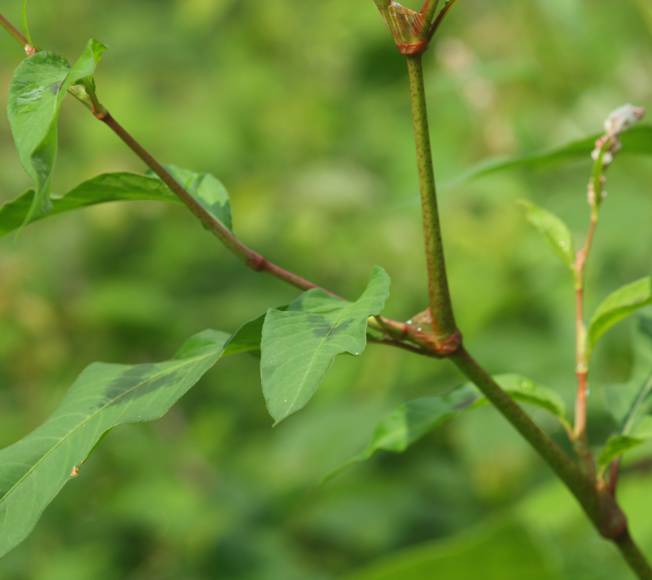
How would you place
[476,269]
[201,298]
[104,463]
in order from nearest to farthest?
[476,269]
[104,463]
[201,298]

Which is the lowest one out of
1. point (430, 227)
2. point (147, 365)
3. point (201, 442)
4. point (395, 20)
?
point (201, 442)

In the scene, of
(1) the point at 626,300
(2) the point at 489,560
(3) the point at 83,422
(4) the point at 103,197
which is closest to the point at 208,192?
(4) the point at 103,197

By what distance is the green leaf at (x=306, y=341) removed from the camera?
67 cm

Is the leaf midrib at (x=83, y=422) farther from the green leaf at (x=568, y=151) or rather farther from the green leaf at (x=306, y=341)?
the green leaf at (x=568, y=151)

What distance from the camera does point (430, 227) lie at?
30.0 inches

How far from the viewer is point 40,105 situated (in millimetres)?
678

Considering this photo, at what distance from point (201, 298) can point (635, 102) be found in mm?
1547

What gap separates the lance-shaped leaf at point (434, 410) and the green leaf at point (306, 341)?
0.22 metres

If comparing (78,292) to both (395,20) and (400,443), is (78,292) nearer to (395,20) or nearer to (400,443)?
(400,443)

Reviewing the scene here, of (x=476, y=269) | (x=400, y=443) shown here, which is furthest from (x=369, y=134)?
(x=400, y=443)

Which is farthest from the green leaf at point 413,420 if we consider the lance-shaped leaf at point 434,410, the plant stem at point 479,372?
the plant stem at point 479,372

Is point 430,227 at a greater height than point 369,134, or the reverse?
point 430,227

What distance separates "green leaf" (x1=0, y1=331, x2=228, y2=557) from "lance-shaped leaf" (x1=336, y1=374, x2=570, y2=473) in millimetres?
220

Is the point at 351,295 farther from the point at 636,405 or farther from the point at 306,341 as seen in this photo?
the point at 306,341
